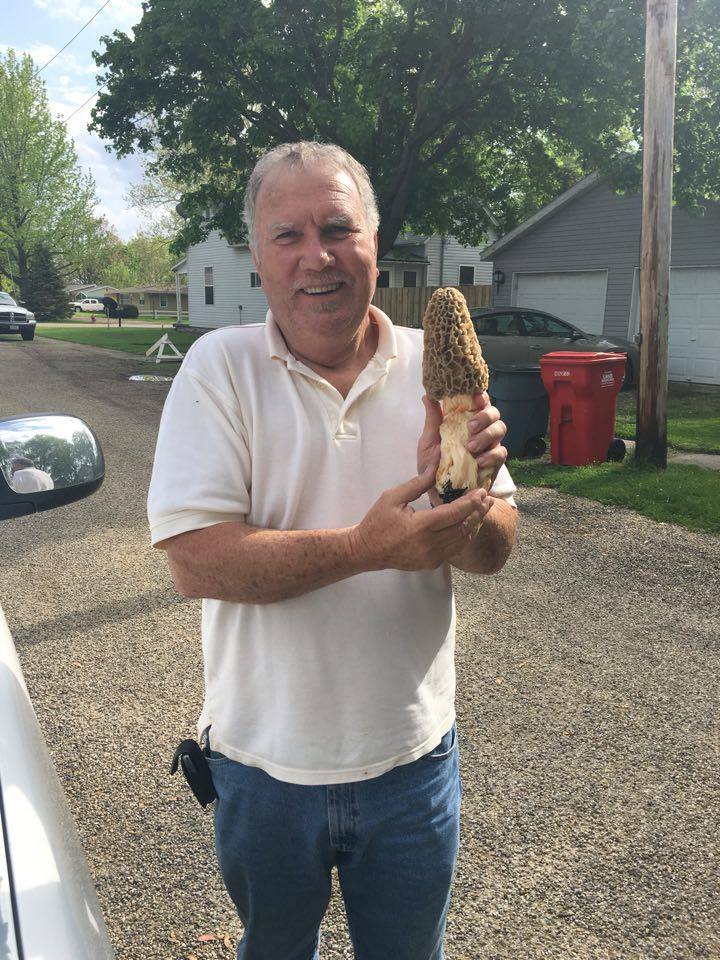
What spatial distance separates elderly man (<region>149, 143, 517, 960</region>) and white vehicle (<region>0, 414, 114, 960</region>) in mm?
374

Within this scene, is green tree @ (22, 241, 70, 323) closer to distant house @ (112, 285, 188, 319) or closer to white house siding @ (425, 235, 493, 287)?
distant house @ (112, 285, 188, 319)

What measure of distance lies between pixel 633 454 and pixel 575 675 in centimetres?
565

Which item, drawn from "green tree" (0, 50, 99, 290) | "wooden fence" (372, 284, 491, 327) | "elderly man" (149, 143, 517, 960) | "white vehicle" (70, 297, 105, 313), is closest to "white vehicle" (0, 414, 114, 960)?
"elderly man" (149, 143, 517, 960)

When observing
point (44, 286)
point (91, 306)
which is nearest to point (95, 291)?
point (91, 306)

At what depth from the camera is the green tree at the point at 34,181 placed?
48.3m

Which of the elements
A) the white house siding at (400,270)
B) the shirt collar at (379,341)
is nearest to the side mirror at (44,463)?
the shirt collar at (379,341)

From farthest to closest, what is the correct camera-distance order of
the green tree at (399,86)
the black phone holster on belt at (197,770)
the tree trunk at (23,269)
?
the tree trunk at (23,269) < the green tree at (399,86) < the black phone holster on belt at (197,770)

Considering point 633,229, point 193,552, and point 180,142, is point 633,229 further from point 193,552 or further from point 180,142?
point 193,552

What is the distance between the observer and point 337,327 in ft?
5.29

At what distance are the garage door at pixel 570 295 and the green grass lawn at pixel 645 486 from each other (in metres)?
12.4

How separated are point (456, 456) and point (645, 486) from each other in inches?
288

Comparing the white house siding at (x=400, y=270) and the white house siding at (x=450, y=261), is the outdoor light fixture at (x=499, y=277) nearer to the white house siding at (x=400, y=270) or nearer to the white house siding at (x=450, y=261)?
the white house siding at (x=450, y=261)

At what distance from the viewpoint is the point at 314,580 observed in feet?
4.74

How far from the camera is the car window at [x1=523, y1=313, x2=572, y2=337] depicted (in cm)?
1532
